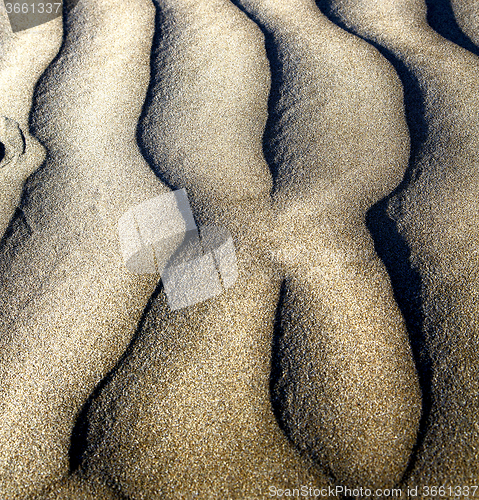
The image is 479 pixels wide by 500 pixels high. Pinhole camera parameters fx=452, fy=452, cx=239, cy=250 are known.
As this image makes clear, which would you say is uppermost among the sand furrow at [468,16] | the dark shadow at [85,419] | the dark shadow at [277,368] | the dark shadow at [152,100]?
the dark shadow at [152,100]

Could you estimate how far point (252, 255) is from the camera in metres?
1.17

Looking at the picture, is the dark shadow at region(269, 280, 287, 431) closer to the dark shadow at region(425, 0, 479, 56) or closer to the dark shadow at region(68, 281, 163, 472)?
the dark shadow at region(68, 281, 163, 472)

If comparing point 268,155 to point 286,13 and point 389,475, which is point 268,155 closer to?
point 286,13

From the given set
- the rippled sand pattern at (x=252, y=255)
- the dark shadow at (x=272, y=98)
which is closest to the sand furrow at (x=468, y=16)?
the rippled sand pattern at (x=252, y=255)

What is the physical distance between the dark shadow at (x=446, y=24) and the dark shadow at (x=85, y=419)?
1520 mm

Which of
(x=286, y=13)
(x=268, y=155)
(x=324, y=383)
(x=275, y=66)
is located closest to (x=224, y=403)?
(x=324, y=383)

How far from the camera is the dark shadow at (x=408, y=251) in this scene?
3.19 ft

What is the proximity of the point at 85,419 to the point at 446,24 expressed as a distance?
1.86 meters

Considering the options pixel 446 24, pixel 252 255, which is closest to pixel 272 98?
pixel 252 255

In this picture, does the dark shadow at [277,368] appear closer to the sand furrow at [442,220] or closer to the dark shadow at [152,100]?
the sand furrow at [442,220]

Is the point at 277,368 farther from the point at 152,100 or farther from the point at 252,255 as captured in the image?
the point at 152,100

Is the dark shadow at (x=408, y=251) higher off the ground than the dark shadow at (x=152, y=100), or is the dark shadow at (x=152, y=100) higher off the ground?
the dark shadow at (x=152, y=100)

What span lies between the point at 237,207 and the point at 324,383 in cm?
54

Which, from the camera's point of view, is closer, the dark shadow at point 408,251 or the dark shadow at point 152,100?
the dark shadow at point 408,251
